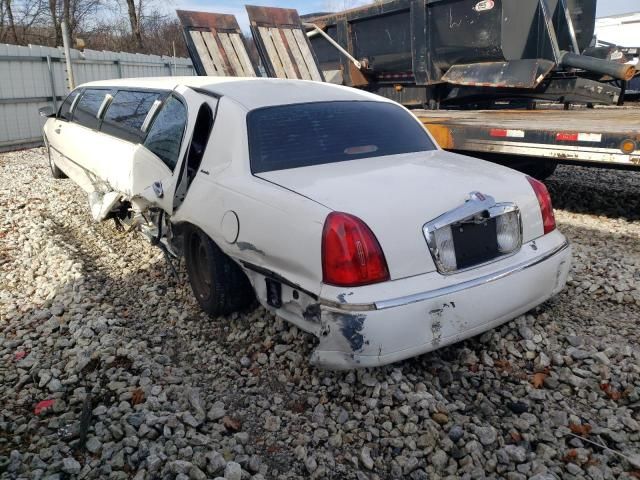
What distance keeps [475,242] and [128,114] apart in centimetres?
352

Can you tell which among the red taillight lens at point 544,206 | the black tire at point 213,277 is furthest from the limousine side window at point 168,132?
the red taillight lens at point 544,206

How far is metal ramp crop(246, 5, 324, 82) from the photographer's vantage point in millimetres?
7727

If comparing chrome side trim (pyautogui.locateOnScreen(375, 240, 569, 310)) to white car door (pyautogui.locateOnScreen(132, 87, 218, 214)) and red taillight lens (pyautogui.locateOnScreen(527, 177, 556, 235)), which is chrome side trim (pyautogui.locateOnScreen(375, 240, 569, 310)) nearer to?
Result: red taillight lens (pyautogui.locateOnScreen(527, 177, 556, 235))

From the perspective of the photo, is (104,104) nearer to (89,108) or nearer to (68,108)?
(89,108)

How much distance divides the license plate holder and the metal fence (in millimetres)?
11308

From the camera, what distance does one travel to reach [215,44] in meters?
7.51

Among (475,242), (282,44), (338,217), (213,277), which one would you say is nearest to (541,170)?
(282,44)

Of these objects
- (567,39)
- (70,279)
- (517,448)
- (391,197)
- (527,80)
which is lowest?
(517,448)

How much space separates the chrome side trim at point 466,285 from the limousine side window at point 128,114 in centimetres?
284

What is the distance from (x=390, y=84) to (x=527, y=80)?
2649mm

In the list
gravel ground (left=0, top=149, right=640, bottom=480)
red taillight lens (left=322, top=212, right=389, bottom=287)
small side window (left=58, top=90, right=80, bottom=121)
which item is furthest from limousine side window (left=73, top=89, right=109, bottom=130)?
red taillight lens (left=322, top=212, right=389, bottom=287)

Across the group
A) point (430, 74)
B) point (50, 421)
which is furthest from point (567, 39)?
point (50, 421)

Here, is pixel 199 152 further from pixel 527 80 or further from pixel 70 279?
pixel 527 80

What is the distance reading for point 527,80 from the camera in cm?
688
